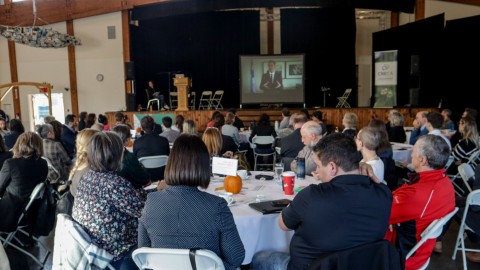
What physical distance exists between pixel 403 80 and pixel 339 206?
12.6m

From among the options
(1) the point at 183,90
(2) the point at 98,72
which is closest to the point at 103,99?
(2) the point at 98,72

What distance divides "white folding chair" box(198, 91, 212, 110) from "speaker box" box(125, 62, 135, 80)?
2.94m

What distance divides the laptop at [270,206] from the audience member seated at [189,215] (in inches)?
25.3

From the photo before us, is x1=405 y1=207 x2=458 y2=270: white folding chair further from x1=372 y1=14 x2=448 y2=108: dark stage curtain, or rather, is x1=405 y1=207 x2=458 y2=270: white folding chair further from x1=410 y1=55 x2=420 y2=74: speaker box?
x1=410 y1=55 x2=420 y2=74: speaker box

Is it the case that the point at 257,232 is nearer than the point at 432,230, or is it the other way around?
the point at 432,230

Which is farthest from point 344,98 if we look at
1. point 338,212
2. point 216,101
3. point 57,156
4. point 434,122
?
point 338,212

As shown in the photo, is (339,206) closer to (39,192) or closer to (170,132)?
(39,192)

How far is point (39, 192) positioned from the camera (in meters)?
3.58

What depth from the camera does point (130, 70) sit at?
539 inches

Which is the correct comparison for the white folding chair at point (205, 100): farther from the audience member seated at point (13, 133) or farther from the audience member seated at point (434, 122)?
the audience member seated at point (434, 122)

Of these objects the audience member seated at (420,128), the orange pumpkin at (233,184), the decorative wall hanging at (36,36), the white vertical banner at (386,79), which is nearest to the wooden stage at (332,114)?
the white vertical banner at (386,79)

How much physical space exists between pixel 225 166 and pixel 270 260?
92cm

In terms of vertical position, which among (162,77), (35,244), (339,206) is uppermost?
(162,77)

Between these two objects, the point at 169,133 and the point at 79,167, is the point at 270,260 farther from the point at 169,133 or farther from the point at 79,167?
the point at 169,133
